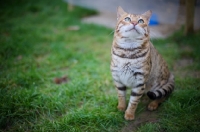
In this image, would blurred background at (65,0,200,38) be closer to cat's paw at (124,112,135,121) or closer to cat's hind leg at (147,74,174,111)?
cat's hind leg at (147,74,174,111)

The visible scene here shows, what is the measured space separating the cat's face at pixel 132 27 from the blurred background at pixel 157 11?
183 cm

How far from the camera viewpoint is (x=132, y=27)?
6.68ft

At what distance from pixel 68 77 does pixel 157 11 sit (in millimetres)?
2168

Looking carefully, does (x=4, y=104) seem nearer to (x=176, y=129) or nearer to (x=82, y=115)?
(x=82, y=115)

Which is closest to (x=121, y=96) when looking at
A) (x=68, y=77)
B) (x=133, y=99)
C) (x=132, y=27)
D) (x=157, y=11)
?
(x=133, y=99)

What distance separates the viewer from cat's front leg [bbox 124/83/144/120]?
2.32m

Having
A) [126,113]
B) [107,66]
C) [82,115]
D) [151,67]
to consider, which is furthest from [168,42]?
[82,115]

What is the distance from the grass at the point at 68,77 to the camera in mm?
2406

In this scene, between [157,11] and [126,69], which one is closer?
[126,69]

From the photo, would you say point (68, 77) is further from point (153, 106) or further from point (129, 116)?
point (153, 106)

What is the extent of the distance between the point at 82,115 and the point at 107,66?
1.47 meters

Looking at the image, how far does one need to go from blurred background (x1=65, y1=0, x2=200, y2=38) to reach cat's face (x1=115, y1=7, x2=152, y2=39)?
1.83m

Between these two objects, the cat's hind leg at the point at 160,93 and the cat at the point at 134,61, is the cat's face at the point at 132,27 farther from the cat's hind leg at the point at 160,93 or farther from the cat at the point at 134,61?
the cat's hind leg at the point at 160,93

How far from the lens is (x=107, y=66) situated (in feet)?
12.3
